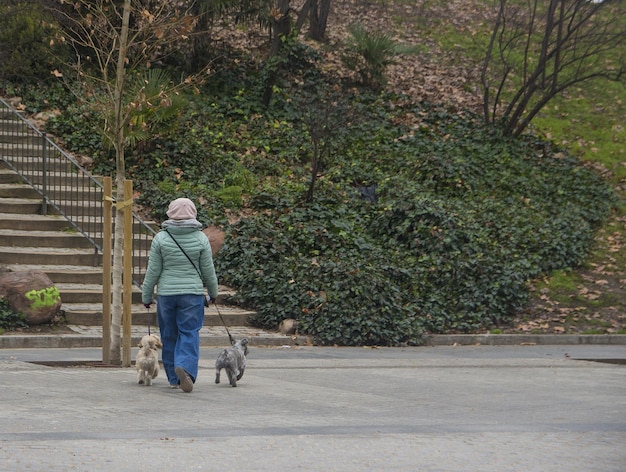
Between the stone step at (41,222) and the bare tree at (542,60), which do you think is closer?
the stone step at (41,222)

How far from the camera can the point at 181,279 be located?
31.5 ft

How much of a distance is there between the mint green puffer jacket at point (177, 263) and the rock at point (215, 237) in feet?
25.4

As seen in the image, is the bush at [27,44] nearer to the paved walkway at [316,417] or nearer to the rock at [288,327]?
the rock at [288,327]

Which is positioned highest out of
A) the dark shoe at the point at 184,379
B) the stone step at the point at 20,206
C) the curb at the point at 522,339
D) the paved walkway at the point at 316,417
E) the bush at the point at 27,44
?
the bush at the point at 27,44

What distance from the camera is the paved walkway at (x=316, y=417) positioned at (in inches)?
259

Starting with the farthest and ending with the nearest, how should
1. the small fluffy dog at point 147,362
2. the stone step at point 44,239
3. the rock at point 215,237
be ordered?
the rock at point 215,237 → the stone step at point 44,239 → the small fluffy dog at point 147,362

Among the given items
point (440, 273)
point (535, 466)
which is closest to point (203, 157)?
point (440, 273)

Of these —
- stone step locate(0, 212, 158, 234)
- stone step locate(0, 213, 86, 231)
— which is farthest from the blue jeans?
stone step locate(0, 213, 86, 231)

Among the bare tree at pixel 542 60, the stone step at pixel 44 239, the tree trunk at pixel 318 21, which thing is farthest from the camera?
the tree trunk at pixel 318 21

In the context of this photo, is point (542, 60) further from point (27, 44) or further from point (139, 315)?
point (139, 315)

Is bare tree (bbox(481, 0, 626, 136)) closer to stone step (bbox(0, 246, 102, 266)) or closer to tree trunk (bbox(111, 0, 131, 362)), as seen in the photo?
stone step (bbox(0, 246, 102, 266))

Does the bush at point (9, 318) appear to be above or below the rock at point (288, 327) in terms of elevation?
above

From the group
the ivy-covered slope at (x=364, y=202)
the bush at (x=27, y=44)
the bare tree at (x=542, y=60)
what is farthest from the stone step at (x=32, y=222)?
the bare tree at (x=542, y=60)

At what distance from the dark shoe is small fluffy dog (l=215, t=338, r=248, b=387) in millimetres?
545
